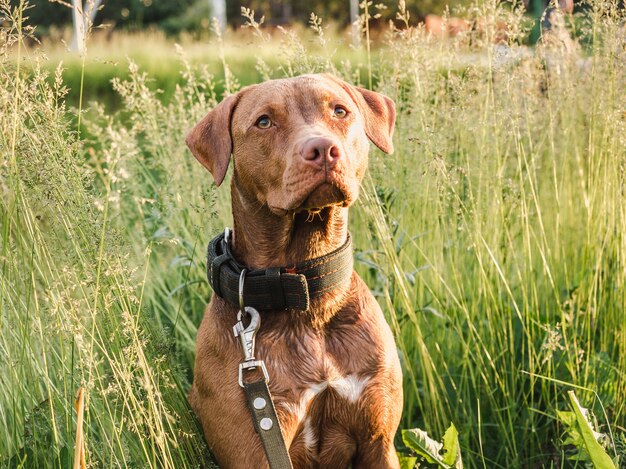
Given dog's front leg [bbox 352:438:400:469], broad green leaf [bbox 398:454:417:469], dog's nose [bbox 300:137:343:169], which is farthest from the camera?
broad green leaf [bbox 398:454:417:469]

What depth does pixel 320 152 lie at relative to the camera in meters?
2.27

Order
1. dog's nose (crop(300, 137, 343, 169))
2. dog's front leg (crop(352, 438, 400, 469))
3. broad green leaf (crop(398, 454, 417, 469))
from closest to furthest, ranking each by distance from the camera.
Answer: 1. dog's nose (crop(300, 137, 343, 169))
2. dog's front leg (crop(352, 438, 400, 469))
3. broad green leaf (crop(398, 454, 417, 469))

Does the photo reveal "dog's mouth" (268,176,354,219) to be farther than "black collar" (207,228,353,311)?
No

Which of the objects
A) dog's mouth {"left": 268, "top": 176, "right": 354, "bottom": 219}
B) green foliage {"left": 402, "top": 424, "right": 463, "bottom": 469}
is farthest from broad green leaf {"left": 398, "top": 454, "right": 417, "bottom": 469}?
dog's mouth {"left": 268, "top": 176, "right": 354, "bottom": 219}

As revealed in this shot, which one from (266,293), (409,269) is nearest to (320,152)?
(266,293)

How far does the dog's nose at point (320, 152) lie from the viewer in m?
2.27

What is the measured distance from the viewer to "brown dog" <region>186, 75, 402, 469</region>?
93.7 inches

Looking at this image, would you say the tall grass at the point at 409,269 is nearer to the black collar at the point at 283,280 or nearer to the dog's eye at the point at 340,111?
the black collar at the point at 283,280

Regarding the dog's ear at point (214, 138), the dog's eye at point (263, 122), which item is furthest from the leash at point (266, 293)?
the dog's eye at point (263, 122)

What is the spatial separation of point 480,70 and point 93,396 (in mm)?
2209

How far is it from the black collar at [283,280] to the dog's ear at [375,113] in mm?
409

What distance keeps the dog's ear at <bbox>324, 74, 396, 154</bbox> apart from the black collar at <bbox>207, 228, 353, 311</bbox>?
1.34 feet

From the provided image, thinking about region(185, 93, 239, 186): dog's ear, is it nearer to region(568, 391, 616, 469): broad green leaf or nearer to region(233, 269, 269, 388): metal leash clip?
region(233, 269, 269, 388): metal leash clip

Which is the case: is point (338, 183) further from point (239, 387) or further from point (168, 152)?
point (168, 152)
